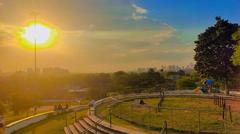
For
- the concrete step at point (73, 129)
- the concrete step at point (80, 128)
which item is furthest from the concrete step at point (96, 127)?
the concrete step at point (73, 129)

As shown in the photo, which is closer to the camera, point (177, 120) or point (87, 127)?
point (177, 120)

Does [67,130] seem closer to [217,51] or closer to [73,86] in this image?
[217,51]

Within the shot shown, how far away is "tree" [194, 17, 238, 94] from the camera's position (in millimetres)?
35525

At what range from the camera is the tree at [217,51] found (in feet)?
117

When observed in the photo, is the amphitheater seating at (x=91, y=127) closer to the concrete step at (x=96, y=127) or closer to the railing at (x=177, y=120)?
the concrete step at (x=96, y=127)

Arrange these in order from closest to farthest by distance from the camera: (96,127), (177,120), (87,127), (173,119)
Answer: (177,120), (173,119), (96,127), (87,127)

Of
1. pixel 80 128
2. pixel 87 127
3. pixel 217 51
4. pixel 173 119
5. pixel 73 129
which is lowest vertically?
pixel 73 129

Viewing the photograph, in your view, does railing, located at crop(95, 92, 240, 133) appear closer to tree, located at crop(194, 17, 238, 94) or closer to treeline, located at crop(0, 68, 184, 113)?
tree, located at crop(194, 17, 238, 94)

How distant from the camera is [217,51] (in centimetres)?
3594

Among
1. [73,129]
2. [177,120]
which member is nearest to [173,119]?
[177,120]

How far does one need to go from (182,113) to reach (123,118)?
159 inches

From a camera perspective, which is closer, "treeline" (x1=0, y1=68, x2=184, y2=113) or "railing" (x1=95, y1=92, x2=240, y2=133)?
"railing" (x1=95, y1=92, x2=240, y2=133)

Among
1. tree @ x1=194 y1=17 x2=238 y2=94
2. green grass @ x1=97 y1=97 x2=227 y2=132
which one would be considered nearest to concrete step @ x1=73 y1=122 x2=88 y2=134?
green grass @ x1=97 y1=97 x2=227 y2=132

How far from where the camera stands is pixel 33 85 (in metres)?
83.8
